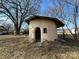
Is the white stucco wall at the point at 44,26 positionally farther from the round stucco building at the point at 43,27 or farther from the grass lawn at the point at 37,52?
the grass lawn at the point at 37,52

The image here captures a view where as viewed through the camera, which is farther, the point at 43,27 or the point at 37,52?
the point at 43,27

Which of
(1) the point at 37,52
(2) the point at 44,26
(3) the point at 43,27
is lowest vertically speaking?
(1) the point at 37,52

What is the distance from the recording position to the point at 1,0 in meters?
34.1

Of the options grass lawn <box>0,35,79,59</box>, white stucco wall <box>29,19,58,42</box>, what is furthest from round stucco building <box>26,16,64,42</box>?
grass lawn <box>0,35,79,59</box>

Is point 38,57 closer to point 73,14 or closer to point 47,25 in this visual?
point 47,25

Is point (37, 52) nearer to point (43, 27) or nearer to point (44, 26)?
point (43, 27)

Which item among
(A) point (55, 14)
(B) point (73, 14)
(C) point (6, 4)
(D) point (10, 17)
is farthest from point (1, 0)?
(B) point (73, 14)

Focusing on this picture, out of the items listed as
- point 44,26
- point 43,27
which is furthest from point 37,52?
point 44,26

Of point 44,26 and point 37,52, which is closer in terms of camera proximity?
point 37,52

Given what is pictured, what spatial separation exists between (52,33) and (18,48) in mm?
5109

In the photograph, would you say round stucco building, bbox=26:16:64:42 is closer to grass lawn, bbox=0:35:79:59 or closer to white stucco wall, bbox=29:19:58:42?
white stucco wall, bbox=29:19:58:42

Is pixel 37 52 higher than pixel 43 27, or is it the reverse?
pixel 43 27

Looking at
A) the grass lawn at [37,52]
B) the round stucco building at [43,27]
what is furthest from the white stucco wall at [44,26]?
the grass lawn at [37,52]

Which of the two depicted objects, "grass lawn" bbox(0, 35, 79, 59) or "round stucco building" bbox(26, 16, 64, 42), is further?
"round stucco building" bbox(26, 16, 64, 42)
